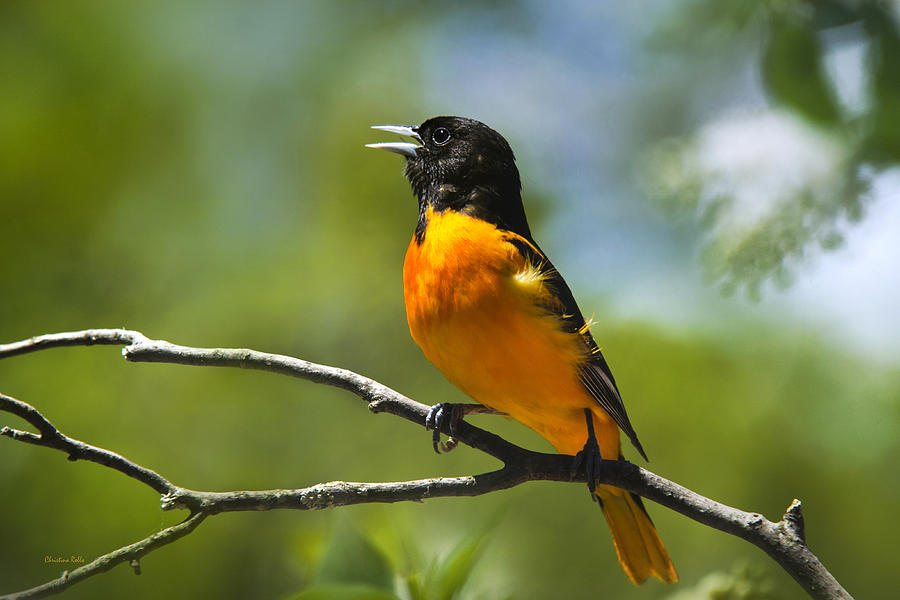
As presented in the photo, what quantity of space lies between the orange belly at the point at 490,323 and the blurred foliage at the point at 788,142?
24.7 inches

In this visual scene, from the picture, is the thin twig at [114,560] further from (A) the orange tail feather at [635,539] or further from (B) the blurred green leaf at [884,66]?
(B) the blurred green leaf at [884,66]

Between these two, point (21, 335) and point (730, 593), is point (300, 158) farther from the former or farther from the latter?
point (730, 593)

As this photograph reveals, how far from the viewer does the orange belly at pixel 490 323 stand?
1.51m

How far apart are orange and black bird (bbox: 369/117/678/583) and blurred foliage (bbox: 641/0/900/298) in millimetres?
572

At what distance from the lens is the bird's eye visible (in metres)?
1.96

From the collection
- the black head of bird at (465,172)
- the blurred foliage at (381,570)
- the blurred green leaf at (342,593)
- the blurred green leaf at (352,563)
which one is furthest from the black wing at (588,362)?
the blurred green leaf at (342,593)

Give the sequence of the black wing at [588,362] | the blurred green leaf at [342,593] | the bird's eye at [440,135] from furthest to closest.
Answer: the bird's eye at [440,135]
the black wing at [588,362]
the blurred green leaf at [342,593]

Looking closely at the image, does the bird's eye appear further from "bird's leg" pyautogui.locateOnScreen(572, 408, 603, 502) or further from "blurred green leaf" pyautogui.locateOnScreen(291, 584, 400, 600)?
"blurred green leaf" pyautogui.locateOnScreen(291, 584, 400, 600)

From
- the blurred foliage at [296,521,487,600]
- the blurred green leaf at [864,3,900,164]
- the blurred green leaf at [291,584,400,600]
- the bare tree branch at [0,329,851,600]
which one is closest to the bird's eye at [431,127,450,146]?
the bare tree branch at [0,329,851,600]

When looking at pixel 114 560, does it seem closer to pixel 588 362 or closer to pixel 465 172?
pixel 588 362

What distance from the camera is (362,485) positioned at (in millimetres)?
1197

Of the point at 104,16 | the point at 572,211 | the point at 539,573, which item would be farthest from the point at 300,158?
the point at 539,573

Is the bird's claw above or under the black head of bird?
under

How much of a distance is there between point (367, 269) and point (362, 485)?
2.10 m
